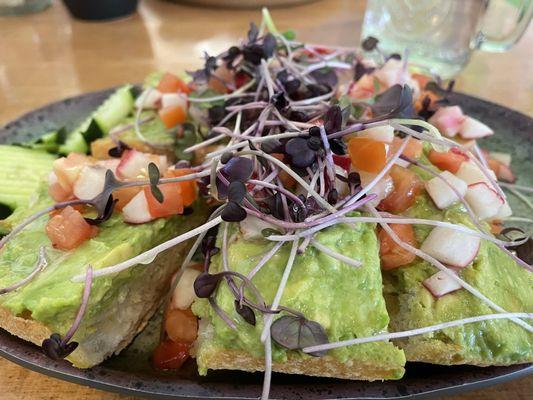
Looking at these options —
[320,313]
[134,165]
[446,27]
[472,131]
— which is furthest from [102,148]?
[446,27]

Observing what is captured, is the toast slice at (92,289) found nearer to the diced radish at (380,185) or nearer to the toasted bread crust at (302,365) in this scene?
the toasted bread crust at (302,365)

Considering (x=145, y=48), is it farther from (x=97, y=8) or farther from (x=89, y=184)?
(x=89, y=184)

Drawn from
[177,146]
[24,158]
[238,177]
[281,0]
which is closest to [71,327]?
[238,177]

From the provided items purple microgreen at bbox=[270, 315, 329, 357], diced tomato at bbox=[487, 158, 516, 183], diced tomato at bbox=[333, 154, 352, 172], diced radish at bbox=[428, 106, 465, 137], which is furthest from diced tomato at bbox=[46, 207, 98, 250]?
diced tomato at bbox=[487, 158, 516, 183]

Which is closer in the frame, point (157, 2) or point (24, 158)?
point (24, 158)

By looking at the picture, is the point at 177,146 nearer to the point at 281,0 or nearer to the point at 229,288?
the point at 229,288
